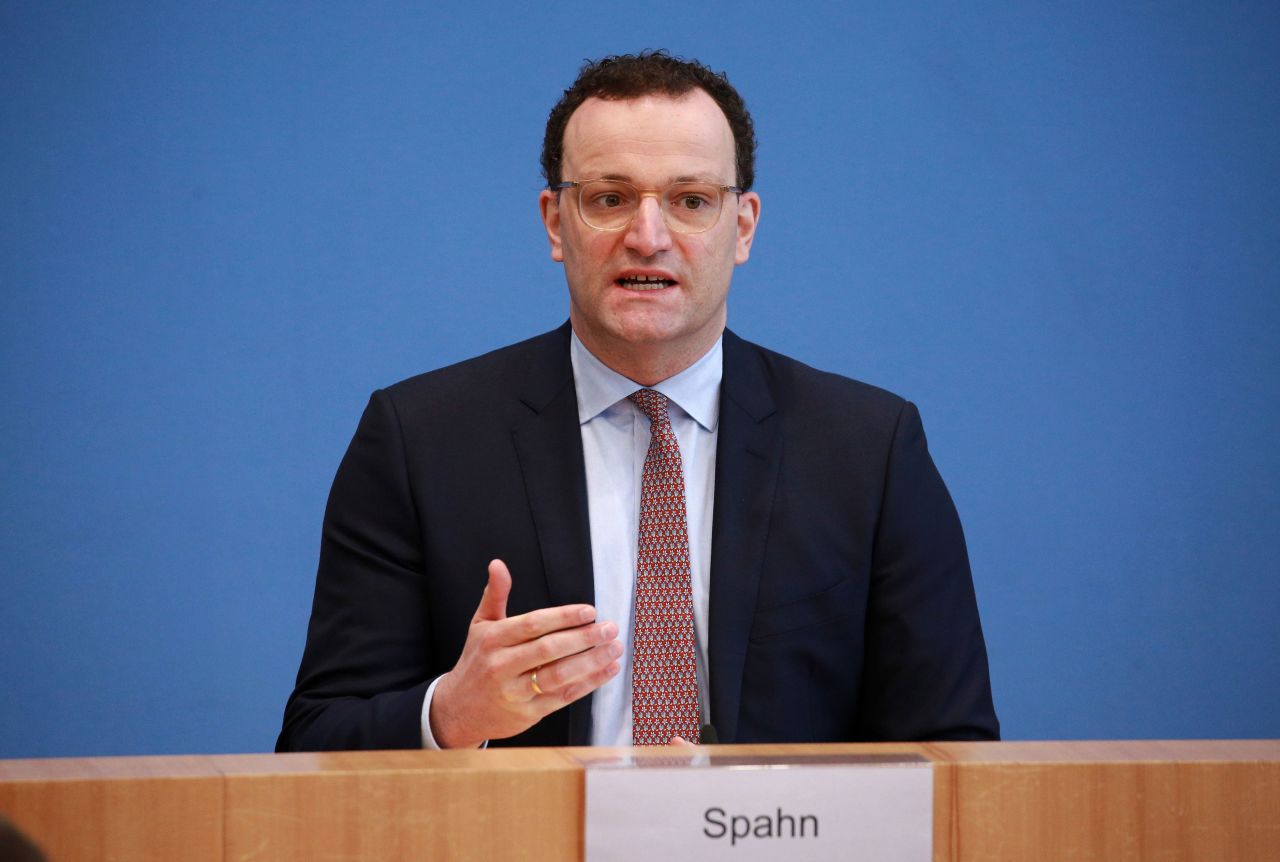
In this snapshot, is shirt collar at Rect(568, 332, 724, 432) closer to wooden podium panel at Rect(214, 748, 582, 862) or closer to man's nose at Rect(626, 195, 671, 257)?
man's nose at Rect(626, 195, 671, 257)

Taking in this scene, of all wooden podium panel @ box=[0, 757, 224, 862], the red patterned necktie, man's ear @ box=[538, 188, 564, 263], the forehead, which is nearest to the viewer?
wooden podium panel @ box=[0, 757, 224, 862]

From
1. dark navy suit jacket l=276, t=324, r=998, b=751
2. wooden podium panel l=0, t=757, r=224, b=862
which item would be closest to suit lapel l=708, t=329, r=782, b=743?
dark navy suit jacket l=276, t=324, r=998, b=751

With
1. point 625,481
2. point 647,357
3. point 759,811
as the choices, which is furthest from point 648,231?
point 759,811

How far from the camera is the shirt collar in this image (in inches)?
64.9

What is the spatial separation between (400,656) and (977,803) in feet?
2.89

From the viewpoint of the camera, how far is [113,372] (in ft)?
7.75

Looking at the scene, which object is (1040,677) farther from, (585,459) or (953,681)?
(585,459)

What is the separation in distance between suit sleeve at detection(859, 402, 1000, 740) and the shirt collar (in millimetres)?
216

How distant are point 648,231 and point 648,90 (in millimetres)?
187

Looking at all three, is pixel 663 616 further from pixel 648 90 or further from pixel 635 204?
pixel 648 90

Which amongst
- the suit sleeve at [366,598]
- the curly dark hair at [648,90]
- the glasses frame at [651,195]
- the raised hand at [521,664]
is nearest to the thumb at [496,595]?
the raised hand at [521,664]

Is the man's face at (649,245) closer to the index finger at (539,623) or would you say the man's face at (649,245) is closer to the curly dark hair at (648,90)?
the curly dark hair at (648,90)

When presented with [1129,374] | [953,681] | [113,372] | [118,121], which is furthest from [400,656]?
[1129,374]

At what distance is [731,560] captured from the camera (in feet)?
5.13
